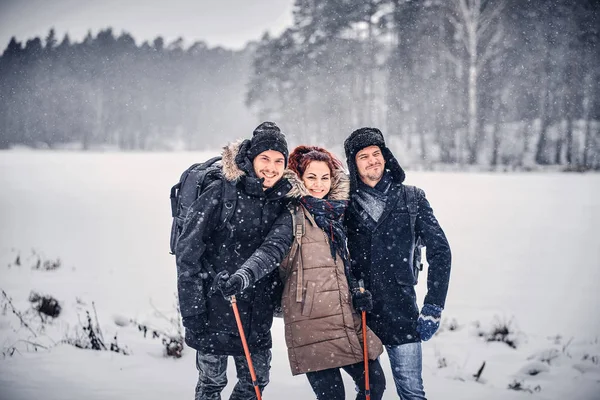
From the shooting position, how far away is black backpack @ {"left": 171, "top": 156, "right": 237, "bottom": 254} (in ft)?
8.46

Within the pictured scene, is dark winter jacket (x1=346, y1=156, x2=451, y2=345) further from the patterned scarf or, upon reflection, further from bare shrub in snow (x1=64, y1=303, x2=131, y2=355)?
bare shrub in snow (x1=64, y1=303, x2=131, y2=355)

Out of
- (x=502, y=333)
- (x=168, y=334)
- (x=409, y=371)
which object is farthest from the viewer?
(x=502, y=333)

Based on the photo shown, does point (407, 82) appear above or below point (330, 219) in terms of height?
above

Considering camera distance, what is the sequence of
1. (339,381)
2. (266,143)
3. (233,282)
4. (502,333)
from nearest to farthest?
(233,282) → (339,381) → (266,143) → (502,333)

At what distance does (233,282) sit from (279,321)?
3214mm

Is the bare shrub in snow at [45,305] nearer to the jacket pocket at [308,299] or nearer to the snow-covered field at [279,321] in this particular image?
the snow-covered field at [279,321]

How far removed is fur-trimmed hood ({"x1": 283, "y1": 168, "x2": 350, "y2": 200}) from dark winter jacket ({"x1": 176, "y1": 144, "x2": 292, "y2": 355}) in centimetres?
6

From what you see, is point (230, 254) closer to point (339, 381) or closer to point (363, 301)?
point (363, 301)

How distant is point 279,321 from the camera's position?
534 centimetres

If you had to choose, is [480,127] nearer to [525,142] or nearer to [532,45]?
[525,142]

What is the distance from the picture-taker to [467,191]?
1211 centimetres

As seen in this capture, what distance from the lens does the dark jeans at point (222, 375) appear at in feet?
8.62

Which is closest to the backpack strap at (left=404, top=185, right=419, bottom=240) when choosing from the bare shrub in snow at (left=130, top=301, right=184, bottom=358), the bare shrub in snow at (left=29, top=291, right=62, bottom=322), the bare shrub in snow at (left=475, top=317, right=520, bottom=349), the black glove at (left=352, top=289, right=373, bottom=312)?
the black glove at (left=352, top=289, right=373, bottom=312)

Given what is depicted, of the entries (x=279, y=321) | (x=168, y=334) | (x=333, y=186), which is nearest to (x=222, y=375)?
(x=333, y=186)
